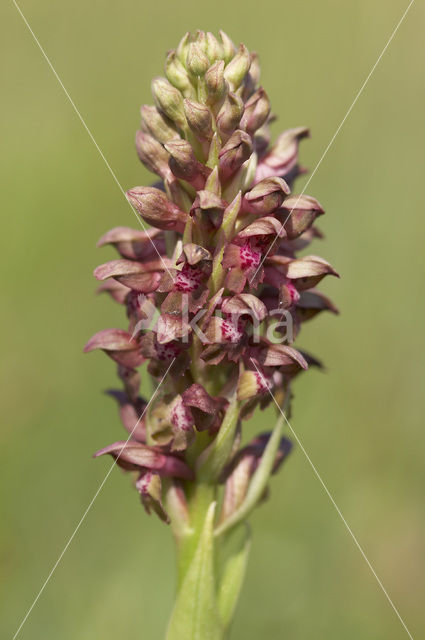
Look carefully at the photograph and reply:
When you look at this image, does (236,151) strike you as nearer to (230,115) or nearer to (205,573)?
(230,115)

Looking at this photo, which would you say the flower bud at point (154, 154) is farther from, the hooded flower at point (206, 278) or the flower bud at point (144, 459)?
the flower bud at point (144, 459)

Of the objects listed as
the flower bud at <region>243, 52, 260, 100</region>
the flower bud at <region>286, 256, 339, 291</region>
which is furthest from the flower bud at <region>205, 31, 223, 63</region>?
the flower bud at <region>286, 256, 339, 291</region>

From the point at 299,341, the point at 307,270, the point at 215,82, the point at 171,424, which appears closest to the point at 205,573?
the point at 171,424

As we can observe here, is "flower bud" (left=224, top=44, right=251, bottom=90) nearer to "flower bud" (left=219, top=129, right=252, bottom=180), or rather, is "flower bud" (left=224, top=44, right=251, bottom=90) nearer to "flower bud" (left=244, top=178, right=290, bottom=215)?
"flower bud" (left=219, top=129, right=252, bottom=180)

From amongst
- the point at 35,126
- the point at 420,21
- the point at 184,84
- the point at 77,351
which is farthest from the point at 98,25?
the point at 184,84

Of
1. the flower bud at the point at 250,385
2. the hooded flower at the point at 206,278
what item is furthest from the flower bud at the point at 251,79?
the flower bud at the point at 250,385

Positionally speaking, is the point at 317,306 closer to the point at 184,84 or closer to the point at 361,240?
the point at 184,84

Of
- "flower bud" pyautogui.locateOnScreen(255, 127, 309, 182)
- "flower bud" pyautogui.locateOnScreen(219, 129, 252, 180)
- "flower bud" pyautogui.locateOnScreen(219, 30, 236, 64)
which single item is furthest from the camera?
"flower bud" pyautogui.locateOnScreen(255, 127, 309, 182)
